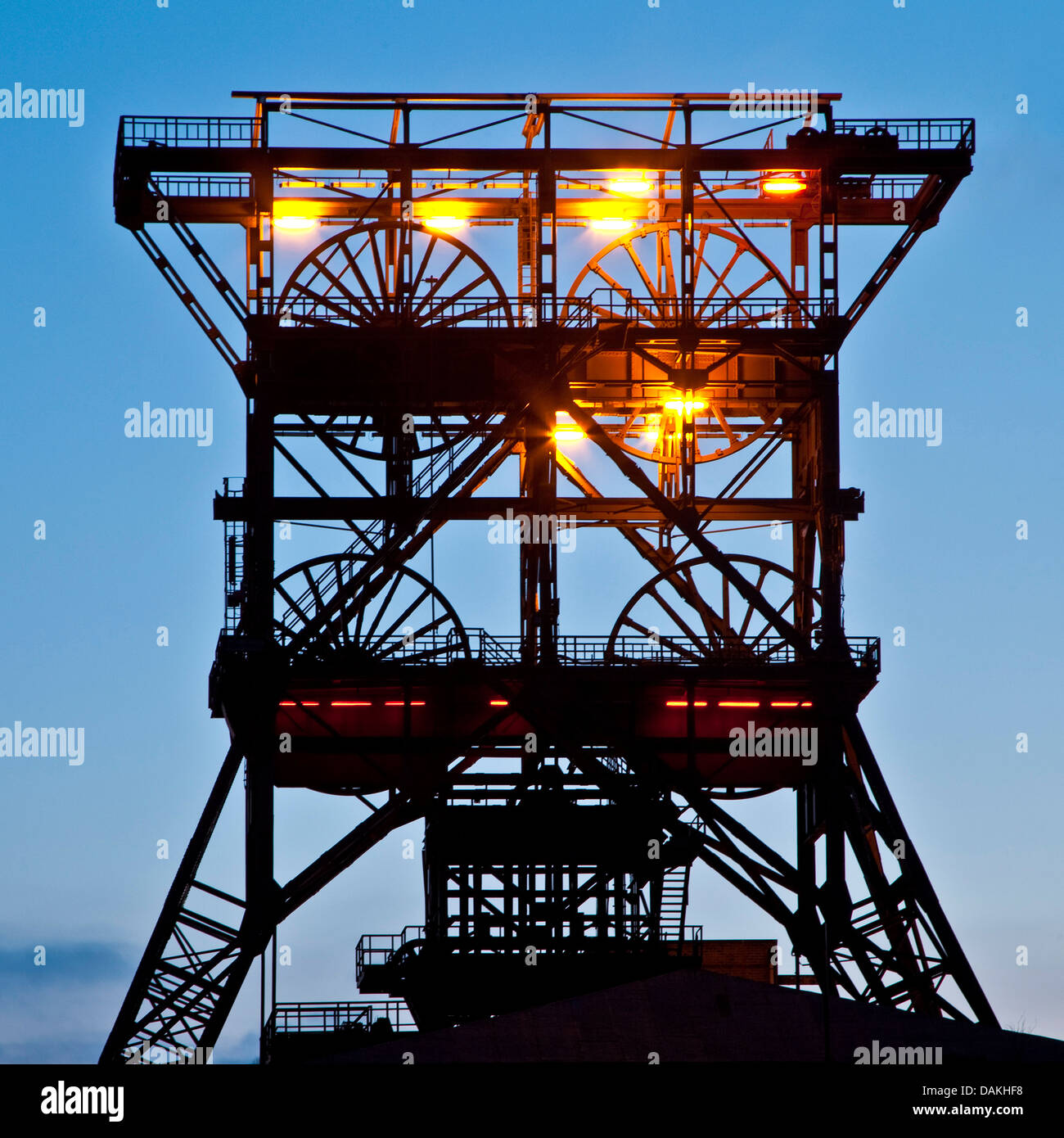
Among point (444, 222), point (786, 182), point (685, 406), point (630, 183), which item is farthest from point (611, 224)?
point (685, 406)

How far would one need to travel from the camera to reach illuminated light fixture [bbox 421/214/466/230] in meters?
79.4

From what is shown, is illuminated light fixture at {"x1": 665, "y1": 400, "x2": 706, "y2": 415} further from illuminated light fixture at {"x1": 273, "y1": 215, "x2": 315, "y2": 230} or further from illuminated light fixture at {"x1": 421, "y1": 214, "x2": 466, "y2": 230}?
illuminated light fixture at {"x1": 273, "y1": 215, "x2": 315, "y2": 230}

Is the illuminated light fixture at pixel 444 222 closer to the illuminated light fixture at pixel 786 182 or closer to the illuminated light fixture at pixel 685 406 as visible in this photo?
the illuminated light fixture at pixel 685 406

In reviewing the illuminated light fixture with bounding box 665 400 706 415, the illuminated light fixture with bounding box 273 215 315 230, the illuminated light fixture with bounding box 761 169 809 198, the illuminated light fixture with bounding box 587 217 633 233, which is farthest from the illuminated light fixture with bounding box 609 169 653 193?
the illuminated light fixture with bounding box 273 215 315 230

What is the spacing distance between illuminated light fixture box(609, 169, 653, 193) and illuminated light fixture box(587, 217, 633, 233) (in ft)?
4.10

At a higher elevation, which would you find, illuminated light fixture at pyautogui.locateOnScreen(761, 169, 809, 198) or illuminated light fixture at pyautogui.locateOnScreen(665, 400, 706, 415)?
illuminated light fixture at pyautogui.locateOnScreen(761, 169, 809, 198)

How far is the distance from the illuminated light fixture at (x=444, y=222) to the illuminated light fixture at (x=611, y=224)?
341 cm

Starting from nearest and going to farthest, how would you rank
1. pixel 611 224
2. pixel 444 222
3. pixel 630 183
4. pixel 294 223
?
pixel 630 183, pixel 294 223, pixel 444 222, pixel 611 224

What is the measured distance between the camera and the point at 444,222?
79688mm

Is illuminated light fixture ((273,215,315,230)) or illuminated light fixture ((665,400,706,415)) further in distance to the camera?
illuminated light fixture ((273,215,315,230))

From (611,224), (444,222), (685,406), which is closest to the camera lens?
(685,406)

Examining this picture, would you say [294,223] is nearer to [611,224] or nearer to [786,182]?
[611,224]

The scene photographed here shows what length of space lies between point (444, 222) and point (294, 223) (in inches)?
157

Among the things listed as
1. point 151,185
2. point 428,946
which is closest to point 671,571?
point 428,946
